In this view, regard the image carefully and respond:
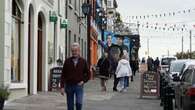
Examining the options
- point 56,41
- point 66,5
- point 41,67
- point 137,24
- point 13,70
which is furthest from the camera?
point 137,24

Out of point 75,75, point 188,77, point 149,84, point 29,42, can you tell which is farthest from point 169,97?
point 149,84

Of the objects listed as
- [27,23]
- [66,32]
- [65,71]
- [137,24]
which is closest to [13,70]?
[27,23]

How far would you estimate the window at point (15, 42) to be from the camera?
19547 mm

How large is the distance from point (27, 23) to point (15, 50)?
4.33 feet

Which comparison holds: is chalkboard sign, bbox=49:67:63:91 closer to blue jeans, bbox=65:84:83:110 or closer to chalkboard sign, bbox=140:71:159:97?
chalkboard sign, bbox=140:71:159:97

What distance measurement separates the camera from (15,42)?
786 inches

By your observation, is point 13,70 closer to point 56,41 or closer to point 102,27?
point 56,41

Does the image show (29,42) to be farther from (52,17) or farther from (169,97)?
(169,97)

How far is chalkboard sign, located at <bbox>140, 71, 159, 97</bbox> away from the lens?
78.2 ft

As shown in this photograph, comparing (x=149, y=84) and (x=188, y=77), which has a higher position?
(x=188, y=77)

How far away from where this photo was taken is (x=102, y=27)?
61531mm

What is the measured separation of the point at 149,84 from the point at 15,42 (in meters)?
6.27

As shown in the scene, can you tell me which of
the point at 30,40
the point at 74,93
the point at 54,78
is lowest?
the point at 54,78

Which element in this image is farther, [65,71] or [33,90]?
[33,90]
